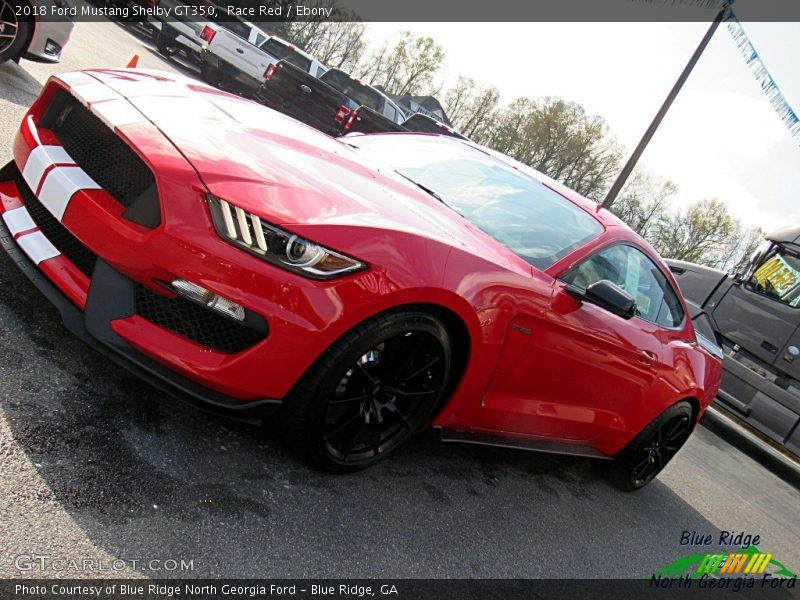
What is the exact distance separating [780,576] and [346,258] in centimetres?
398

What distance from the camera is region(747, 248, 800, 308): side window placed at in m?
8.46

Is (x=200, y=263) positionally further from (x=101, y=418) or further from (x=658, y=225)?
(x=658, y=225)

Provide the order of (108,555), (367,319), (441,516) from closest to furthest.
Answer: (108,555)
(367,319)
(441,516)

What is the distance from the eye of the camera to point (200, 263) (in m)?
2.12

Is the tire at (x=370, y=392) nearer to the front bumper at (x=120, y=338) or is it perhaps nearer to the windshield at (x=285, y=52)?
the front bumper at (x=120, y=338)

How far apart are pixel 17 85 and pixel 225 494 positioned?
555 cm

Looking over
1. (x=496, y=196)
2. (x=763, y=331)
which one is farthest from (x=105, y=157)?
(x=763, y=331)

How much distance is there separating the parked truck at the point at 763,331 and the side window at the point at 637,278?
384cm

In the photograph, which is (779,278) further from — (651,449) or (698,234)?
(698,234)

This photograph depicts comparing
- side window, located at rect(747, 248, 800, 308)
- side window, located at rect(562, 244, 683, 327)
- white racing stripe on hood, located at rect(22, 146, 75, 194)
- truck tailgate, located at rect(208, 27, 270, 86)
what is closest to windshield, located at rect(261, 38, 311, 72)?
truck tailgate, located at rect(208, 27, 270, 86)

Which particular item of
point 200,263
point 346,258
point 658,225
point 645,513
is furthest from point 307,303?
point 658,225

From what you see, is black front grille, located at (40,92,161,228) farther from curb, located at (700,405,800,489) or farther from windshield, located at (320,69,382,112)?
windshield, located at (320,69,382,112)

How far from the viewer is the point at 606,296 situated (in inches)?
121

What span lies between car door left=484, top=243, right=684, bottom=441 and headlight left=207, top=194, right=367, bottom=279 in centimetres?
105
